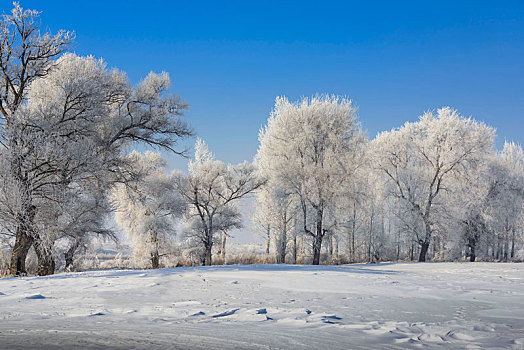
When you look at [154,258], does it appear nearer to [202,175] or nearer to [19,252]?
[202,175]

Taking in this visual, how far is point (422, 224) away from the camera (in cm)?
2812

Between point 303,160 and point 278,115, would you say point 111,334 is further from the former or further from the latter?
point 278,115

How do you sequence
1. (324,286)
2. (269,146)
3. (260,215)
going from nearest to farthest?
(324,286), (269,146), (260,215)

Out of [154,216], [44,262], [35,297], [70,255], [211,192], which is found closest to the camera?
[35,297]

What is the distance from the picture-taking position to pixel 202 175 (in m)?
29.5

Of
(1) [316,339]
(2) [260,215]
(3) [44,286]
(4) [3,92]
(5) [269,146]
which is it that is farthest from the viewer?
(2) [260,215]

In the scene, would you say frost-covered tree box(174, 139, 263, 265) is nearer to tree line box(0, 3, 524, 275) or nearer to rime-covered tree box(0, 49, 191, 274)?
tree line box(0, 3, 524, 275)

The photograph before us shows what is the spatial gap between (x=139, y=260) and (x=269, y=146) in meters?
13.2

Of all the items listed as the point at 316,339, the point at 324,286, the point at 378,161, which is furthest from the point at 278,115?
the point at 316,339

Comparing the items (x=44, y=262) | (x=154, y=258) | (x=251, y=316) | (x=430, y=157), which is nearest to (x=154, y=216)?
(x=154, y=258)

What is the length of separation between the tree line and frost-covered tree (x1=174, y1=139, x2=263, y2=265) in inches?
4.7

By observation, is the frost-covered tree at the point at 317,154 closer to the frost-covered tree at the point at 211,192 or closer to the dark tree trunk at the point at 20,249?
the frost-covered tree at the point at 211,192


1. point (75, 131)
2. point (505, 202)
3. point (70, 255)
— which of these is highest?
point (75, 131)

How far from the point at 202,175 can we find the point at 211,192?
1.78 metres
